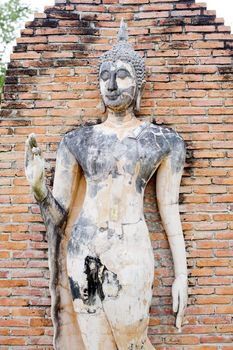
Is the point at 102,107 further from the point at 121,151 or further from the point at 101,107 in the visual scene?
the point at 121,151

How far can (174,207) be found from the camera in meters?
4.87

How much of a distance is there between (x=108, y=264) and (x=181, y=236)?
2.36 ft

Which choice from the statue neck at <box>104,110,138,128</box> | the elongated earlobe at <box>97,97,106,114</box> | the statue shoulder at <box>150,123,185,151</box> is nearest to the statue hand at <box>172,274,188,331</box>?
the statue shoulder at <box>150,123,185,151</box>

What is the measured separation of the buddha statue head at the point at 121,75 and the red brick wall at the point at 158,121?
0.36m

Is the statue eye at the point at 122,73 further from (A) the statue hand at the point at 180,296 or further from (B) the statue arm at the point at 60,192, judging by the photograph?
(A) the statue hand at the point at 180,296

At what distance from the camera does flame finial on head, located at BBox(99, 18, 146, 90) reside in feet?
15.9

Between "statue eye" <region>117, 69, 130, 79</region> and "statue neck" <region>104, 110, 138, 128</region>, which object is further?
"statue neck" <region>104, 110, 138, 128</region>

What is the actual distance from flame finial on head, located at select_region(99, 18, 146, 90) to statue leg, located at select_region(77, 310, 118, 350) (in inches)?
75.9

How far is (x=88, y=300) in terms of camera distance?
451cm

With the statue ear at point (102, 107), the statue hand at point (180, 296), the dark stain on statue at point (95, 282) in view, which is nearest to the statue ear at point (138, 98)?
the statue ear at point (102, 107)

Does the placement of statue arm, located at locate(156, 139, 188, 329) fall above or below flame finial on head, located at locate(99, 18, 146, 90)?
below

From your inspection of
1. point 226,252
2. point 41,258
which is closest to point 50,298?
point 41,258

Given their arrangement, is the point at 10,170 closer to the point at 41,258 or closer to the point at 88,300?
the point at 41,258

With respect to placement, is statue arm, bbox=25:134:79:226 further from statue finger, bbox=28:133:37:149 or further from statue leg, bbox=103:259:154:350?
statue leg, bbox=103:259:154:350
